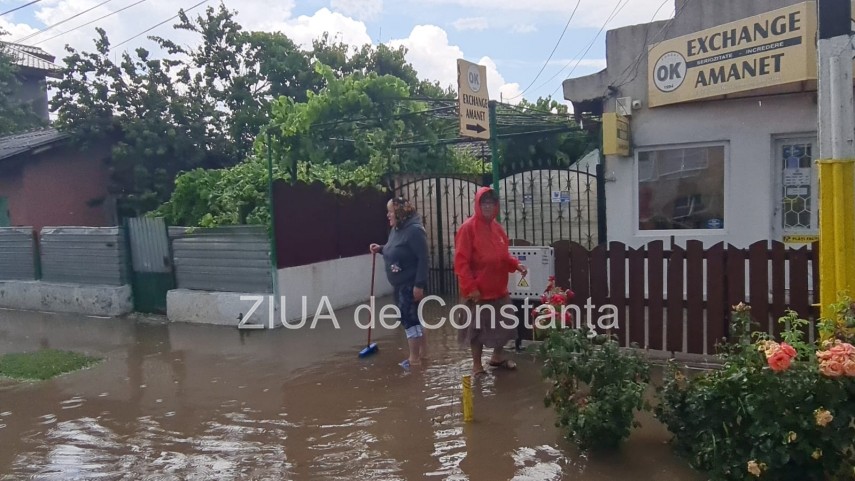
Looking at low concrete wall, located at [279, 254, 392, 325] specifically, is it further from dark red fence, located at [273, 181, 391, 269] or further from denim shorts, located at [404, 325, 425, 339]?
denim shorts, located at [404, 325, 425, 339]

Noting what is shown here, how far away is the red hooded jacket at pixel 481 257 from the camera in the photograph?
19.9ft

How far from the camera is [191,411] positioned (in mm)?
5938

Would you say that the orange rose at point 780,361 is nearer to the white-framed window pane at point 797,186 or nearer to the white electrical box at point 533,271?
the white electrical box at point 533,271

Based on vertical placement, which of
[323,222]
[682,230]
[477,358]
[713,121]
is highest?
[713,121]

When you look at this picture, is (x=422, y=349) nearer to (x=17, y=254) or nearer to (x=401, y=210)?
(x=401, y=210)

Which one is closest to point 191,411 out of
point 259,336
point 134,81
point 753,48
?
point 259,336

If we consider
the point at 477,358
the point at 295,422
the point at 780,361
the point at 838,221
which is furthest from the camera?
the point at 477,358

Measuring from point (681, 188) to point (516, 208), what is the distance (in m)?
2.55

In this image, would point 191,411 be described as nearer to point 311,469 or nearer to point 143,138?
point 311,469

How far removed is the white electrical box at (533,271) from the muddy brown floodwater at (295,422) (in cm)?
72

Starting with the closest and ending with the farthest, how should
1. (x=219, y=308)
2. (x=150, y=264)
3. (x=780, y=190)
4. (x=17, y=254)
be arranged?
1. (x=780, y=190)
2. (x=219, y=308)
3. (x=150, y=264)
4. (x=17, y=254)

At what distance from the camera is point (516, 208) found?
10.6 metres

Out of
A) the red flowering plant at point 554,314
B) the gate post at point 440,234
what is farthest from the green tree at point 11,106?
the red flowering plant at point 554,314

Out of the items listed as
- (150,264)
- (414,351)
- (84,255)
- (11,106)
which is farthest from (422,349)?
(11,106)
